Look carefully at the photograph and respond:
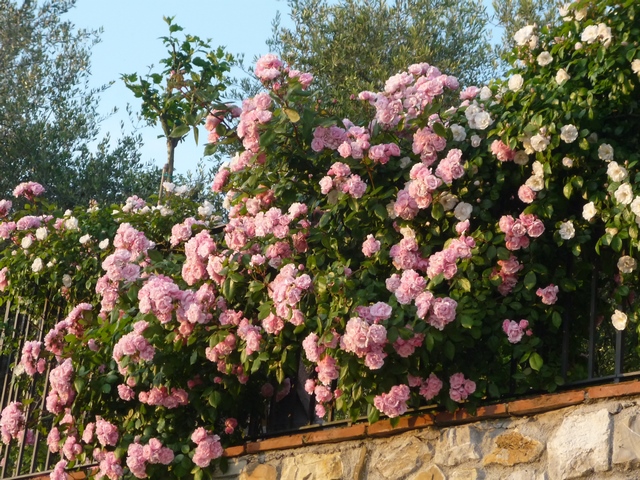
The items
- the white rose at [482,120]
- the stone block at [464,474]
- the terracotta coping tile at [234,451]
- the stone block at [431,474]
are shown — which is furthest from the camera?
the terracotta coping tile at [234,451]

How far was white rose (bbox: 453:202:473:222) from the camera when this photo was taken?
437 cm

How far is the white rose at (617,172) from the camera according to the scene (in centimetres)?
397

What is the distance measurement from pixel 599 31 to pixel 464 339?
1.34m

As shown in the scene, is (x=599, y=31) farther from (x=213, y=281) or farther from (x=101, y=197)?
(x=101, y=197)

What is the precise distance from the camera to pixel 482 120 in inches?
175

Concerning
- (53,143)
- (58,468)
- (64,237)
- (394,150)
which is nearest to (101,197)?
(53,143)

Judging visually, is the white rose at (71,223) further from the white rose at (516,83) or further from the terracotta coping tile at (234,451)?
the white rose at (516,83)

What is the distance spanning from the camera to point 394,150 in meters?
4.61

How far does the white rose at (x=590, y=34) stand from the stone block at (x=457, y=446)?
1.62m

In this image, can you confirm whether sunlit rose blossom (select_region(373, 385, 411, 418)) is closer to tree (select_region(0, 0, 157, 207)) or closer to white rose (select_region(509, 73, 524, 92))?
white rose (select_region(509, 73, 524, 92))

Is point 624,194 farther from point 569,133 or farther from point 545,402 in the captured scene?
point 545,402

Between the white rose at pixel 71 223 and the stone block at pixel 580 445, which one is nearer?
the stone block at pixel 580 445

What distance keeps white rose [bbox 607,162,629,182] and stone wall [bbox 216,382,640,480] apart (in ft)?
2.65

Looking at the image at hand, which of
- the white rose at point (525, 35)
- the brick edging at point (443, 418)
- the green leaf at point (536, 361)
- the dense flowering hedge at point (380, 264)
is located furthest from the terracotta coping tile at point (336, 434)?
the white rose at point (525, 35)
